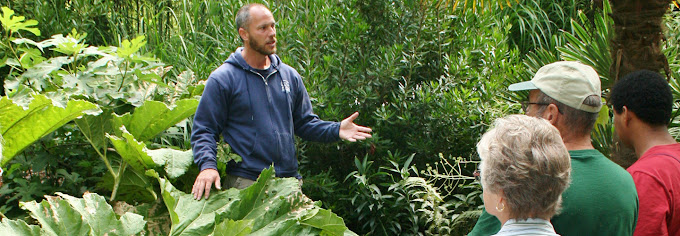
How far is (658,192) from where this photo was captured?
91.2 inches

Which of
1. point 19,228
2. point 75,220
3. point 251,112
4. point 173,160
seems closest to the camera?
point 19,228

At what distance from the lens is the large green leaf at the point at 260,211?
3.37 metres

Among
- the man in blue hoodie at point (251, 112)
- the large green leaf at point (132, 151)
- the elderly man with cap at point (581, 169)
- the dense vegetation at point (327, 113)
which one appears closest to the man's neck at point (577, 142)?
the elderly man with cap at point (581, 169)

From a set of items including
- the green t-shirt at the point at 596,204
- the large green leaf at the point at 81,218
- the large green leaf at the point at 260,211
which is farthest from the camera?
the large green leaf at the point at 260,211

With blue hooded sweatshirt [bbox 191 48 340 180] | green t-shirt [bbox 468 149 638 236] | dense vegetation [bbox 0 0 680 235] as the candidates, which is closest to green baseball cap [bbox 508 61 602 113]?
green t-shirt [bbox 468 149 638 236]

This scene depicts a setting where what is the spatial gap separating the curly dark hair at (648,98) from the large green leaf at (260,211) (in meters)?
1.57

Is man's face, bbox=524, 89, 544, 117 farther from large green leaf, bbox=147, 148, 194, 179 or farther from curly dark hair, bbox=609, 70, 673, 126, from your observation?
large green leaf, bbox=147, 148, 194, 179

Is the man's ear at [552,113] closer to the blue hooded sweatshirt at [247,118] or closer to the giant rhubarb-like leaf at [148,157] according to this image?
the blue hooded sweatshirt at [247,118]

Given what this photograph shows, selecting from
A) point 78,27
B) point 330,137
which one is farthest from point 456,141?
point 78,27

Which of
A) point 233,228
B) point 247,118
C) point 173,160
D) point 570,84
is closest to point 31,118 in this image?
point 173,160

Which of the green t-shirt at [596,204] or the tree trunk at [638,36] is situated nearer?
the green t-shirt at [596,204]

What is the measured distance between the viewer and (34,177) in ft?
14.3

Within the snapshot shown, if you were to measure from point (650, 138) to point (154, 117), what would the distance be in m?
2.81

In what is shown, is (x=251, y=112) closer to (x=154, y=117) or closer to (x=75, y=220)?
(x=154, y=117)
